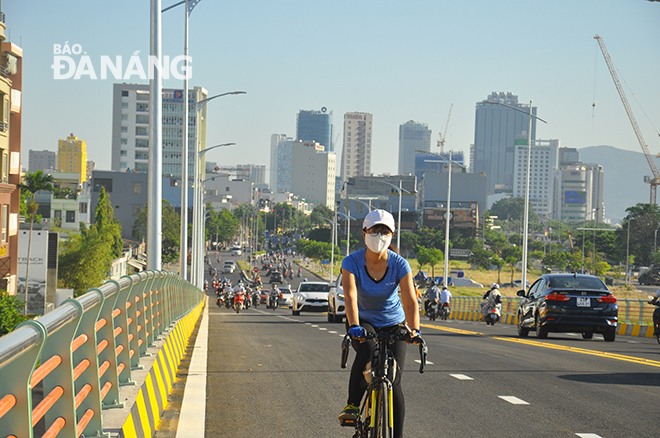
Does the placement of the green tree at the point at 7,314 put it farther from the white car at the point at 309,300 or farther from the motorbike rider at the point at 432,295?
the motorbike rider at the point at 432,295

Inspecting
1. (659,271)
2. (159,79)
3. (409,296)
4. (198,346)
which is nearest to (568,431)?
(409,296)

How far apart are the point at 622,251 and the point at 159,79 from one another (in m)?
123

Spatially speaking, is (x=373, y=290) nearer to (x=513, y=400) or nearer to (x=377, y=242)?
(x=377, y=242)

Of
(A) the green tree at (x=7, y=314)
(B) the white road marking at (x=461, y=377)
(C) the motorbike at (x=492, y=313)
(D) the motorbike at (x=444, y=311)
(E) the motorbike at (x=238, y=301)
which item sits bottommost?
(A) the green tree at (x=7, y=314)

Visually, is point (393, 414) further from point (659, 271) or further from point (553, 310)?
point (659, 271)

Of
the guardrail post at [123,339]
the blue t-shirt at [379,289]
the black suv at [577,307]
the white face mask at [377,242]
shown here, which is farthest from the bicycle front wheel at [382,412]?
the black suv at [577,307]

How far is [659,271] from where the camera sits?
104062 millimetres

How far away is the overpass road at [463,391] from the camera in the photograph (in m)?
7.82

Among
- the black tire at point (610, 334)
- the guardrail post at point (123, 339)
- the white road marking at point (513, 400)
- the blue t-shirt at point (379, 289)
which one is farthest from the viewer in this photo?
the black tire at point (610, 334)

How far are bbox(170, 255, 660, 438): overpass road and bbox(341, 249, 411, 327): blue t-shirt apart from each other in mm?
1756

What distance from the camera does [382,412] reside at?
5566 millimetres

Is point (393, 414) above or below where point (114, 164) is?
below

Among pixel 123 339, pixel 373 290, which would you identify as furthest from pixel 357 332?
pixel 123 339

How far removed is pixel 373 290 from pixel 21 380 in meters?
3.11
